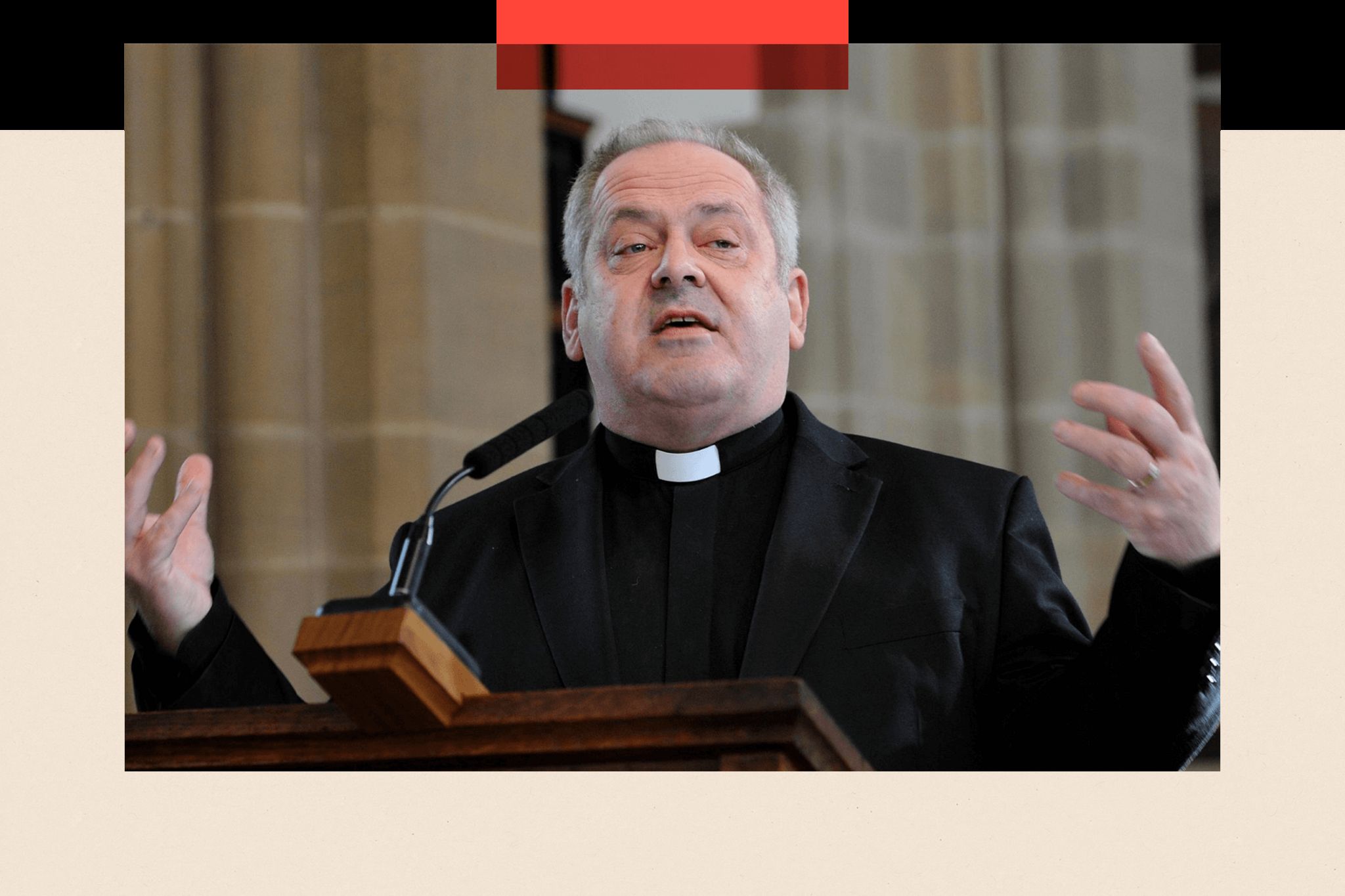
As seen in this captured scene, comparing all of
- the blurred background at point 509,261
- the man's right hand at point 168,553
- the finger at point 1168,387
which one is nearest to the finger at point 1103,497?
the finger at point 1168,387

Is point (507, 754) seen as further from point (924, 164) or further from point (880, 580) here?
point (924, 164)

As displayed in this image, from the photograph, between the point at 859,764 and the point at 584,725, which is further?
the point at 859,764

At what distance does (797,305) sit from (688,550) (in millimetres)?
567

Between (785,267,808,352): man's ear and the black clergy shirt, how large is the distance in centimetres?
18

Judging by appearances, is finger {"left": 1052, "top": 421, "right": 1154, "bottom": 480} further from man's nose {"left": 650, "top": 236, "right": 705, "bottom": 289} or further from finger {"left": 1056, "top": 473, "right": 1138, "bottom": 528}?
man's nose {"left": 650, "top": 236, "right": 705, "bottom": 289}

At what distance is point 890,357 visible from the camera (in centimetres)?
497

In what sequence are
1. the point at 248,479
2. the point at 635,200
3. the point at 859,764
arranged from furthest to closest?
1. the point at 248,479
2. the point at 635,200
3. the point at 859,764

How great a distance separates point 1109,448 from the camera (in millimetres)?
2285

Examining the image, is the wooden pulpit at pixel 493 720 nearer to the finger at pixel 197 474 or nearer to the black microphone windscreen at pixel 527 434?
the black microphone windscreen at pixel 527 434

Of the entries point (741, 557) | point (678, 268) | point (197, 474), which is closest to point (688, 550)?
point (741, 557)

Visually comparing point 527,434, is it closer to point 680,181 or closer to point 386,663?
point 386,663

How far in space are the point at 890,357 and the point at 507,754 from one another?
2.92 metres

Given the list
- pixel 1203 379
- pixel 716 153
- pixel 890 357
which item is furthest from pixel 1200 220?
pixel 716 153

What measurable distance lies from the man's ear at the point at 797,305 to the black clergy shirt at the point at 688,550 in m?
0.18
